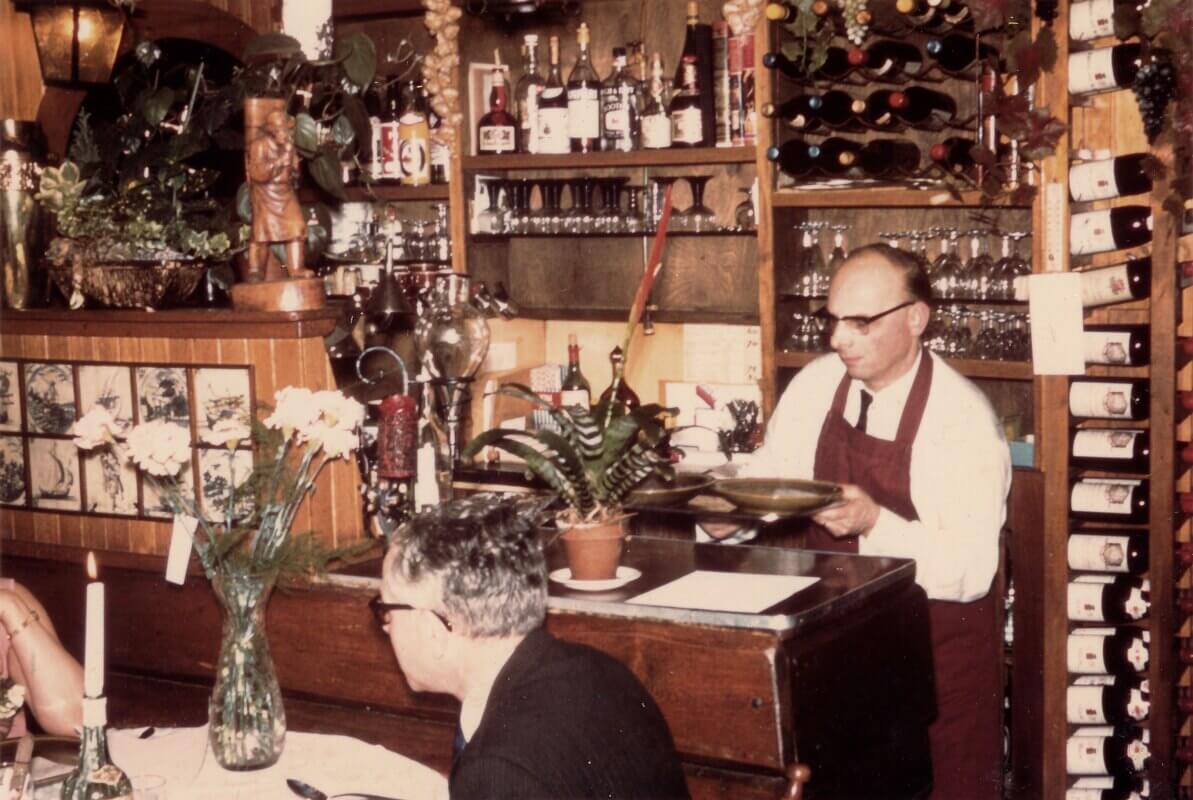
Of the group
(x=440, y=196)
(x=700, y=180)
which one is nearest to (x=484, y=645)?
(x=700, y=180)

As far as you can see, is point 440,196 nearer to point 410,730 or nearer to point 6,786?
point 410,730

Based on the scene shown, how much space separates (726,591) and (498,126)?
2969 millimetres

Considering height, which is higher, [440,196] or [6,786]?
[440,196]

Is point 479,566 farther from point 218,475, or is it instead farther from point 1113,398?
point 1113,398

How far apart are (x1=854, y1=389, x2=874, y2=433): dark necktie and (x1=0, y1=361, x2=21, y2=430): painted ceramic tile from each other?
2.14m

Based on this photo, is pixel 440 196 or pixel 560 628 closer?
pixel 560 628

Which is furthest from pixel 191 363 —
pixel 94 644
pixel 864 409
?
pixel 864 409

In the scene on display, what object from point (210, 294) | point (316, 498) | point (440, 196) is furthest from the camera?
point (440, 196)

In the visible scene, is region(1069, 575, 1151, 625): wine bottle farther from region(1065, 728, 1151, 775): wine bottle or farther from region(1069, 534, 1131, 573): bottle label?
region(1065, 728, 1151, 775): wine bottle

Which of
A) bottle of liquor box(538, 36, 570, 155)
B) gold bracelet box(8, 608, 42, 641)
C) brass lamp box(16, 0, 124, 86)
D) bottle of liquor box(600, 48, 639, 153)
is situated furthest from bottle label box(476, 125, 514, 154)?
gold bracelet box(8, 608, 42, 641)

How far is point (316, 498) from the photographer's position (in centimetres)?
324

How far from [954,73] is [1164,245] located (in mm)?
772

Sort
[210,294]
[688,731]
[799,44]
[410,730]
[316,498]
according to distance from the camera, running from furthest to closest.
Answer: [799,44] < [210,294] < [316,498] < [410,730] < [688,731]

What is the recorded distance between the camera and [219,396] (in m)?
3.26
